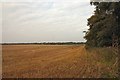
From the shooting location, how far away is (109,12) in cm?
2456

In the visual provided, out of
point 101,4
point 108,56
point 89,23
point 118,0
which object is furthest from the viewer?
point 89,23

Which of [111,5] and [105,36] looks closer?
[111,5]

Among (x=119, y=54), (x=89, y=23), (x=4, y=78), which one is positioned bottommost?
(x=4, y=78)

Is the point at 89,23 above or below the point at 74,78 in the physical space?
above

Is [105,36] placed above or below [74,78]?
above

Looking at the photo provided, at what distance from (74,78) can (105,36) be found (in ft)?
43.5

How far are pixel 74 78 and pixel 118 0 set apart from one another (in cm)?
968

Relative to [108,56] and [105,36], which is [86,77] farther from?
[105,36]

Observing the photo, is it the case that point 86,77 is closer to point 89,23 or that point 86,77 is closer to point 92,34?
point 92,34

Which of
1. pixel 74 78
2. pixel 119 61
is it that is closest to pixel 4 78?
A: pixel 74 78

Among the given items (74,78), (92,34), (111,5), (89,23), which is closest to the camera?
(74,78)

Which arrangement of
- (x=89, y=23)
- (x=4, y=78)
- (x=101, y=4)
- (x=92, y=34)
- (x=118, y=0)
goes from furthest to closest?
(x=89, y=23), (x=92, y=34), (x=101, y=4), (x=118, y=0), (x=4, y=78)

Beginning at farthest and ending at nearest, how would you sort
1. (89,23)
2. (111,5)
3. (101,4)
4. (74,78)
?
(89,23), (101,4), (111,5), (74,78)

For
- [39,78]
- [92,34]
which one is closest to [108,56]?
[39,78]
